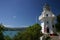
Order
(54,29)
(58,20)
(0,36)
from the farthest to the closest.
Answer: (54,29)
(58,20)
(0,36)

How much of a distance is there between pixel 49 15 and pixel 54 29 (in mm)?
3609

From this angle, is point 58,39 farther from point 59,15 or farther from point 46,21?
point 46,21

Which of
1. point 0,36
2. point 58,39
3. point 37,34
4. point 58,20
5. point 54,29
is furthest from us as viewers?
point 54,29

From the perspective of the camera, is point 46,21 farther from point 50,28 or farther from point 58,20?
point 58,20

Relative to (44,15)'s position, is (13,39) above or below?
below

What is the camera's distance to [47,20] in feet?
142

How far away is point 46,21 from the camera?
43.1 meters

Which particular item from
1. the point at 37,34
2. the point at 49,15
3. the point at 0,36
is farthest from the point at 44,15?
the point at 0,36

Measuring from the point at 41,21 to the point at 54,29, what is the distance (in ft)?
12.7

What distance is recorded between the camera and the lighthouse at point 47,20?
1672 inches

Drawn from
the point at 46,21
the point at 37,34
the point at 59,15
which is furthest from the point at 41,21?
the point at 37,34

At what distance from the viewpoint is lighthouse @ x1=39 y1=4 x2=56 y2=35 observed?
42469mm

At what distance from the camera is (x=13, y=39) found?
28.4 metres

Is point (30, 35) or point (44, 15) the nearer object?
point (30, 35)
